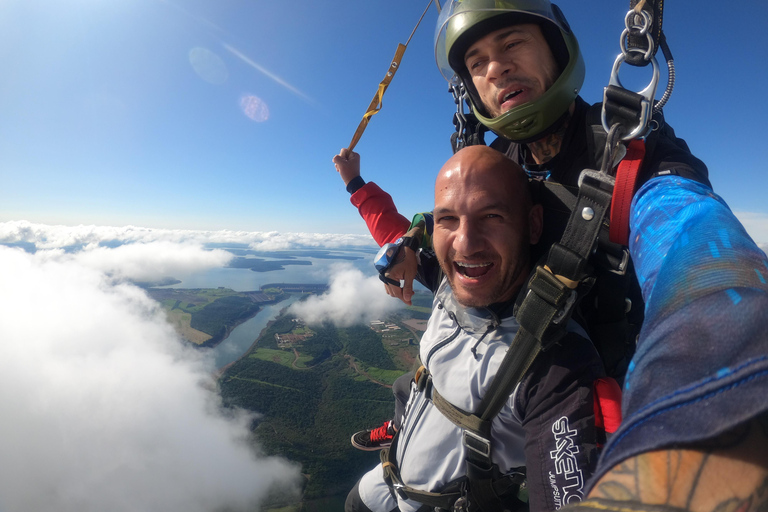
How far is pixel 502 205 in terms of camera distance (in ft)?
4.83

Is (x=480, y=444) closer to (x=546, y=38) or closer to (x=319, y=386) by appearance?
(x=546, y=38)

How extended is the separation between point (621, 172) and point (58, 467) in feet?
232

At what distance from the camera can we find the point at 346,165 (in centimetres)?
289

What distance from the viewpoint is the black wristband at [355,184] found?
283cm

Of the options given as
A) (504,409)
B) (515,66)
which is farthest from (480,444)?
(515,66)

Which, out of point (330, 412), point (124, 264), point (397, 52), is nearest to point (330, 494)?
point (330, 412)

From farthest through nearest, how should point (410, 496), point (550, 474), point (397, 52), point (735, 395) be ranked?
point (397, 52) < point (410, 496) < point (550, 474) < point (735, 395)

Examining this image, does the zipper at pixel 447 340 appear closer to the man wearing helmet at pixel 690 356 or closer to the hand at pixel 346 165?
the man wearing helmet at pixel 690 356

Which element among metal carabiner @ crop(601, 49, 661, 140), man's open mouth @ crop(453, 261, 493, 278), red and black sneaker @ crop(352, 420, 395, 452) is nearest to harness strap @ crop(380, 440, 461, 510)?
red and black sneaker @ crop(352, 420, 395, 452)

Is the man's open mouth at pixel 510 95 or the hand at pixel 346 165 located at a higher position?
the hand at pixel 346 165

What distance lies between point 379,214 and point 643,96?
1.83 meters

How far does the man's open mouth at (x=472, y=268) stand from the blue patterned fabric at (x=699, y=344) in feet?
2.74

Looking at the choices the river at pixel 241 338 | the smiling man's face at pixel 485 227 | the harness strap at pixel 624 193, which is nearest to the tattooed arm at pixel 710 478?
the harness strap at pixel 624 193

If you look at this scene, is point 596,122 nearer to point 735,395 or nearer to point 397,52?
point 735,395
